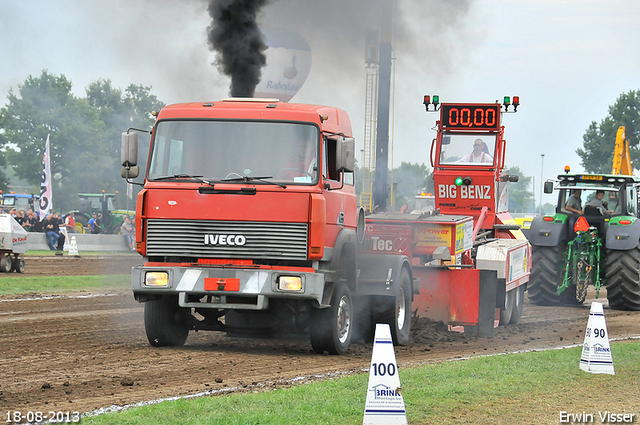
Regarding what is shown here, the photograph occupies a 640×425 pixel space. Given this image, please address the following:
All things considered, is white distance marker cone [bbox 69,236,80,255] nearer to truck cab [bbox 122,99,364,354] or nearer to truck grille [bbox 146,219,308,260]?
truck cab [bbox 122,99,364,354]

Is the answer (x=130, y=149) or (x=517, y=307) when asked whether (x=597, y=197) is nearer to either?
(x=517, y=307)

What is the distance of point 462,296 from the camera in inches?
498

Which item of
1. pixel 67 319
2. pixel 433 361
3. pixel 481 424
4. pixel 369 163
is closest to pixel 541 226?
pixel 369 163

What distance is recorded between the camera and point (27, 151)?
226 ft

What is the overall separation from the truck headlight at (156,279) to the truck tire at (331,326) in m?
1.77

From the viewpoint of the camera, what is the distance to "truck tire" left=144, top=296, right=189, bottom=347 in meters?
10.4

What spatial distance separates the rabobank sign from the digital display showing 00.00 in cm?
404

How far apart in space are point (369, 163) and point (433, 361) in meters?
11.6

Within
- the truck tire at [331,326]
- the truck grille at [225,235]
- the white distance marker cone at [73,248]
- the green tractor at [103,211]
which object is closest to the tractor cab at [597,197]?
the truck tire at [331,326]

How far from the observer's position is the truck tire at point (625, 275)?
17.2 meters

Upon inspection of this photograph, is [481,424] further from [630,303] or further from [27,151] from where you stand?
[27,151]

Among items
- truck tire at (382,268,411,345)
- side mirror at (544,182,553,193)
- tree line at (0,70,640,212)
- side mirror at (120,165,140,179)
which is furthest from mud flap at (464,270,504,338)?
tree line at (0,70,640,212)

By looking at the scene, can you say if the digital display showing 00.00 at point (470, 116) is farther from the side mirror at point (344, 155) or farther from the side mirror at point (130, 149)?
the side mirror at point (130, 149)

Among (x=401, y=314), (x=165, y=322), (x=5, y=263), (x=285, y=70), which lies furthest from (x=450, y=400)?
(x=285, y=70)
